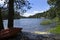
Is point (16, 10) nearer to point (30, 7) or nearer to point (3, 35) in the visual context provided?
point (30, 7)

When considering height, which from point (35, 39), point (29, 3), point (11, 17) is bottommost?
point (35, 39)

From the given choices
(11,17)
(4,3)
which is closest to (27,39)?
(11,17)

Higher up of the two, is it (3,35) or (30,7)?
(30,7)

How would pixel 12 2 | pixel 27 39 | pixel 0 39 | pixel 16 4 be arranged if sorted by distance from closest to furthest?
pixel 0 39
pixel 27 39
pixel 12 2
pixel 16 4

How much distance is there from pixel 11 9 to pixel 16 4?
1933 millimetres

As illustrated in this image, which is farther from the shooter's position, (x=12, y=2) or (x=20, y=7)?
(x=20, y=7)

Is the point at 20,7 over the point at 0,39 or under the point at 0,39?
over

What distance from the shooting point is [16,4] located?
24.1m

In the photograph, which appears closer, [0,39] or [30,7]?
[0,39]

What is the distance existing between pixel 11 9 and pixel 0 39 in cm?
619

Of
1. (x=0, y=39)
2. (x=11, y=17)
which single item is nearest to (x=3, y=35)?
(x=0, y=39)

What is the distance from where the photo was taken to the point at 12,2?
72.8ft

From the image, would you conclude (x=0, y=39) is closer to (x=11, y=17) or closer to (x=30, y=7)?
(x=11, y=17)

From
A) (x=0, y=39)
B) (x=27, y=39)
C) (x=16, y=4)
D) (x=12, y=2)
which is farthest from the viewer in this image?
(x=16, y=4)
